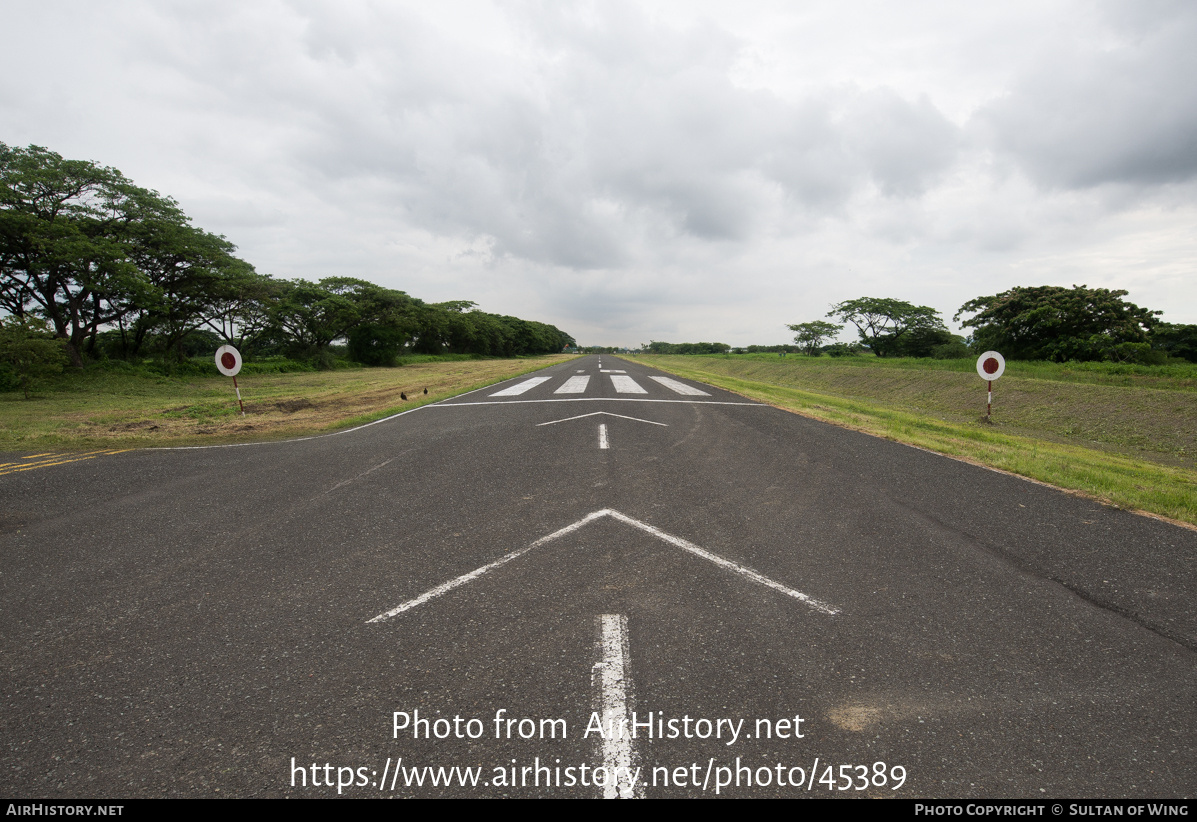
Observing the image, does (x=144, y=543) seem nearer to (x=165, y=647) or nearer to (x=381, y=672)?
(x=165, y=647)

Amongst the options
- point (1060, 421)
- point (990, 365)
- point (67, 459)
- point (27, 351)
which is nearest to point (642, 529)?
point (67, 459)

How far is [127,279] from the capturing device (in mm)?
19266

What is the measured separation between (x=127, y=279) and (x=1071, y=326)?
4993 cm

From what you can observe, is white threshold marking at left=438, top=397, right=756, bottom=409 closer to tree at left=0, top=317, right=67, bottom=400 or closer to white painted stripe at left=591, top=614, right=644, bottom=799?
white painted stripe at left=591, top=614, right=644, bottom=799

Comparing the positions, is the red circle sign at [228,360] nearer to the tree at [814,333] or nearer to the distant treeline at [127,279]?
the distant treeline at [127,279]

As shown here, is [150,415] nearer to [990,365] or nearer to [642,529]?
[642,529]

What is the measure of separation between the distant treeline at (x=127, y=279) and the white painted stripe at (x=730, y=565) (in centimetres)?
2314

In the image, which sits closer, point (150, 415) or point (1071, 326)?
point (150, 415)

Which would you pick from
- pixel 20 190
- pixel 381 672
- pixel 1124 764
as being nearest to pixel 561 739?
pixel 381 672

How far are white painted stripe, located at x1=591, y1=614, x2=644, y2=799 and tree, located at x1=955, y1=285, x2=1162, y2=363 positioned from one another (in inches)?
1380

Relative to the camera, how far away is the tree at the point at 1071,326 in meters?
25.2

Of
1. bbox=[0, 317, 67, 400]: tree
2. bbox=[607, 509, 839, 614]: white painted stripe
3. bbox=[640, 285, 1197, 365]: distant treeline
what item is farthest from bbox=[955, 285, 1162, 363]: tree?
bbox=[0, 317, 67, 400]: tree

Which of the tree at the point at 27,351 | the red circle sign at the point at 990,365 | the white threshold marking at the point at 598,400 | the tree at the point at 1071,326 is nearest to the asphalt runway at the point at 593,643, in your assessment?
the white threshold marking at the point at 598,400

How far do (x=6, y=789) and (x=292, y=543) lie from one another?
7.83ft
